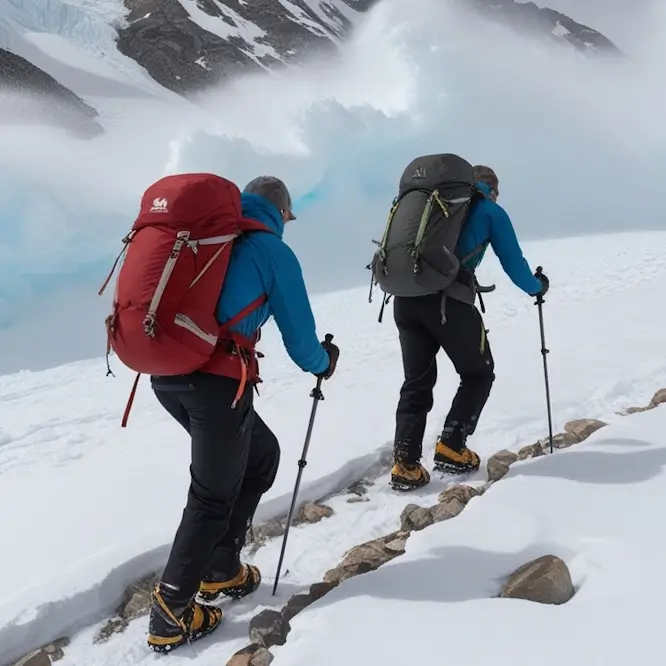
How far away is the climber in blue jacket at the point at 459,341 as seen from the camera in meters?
3.27

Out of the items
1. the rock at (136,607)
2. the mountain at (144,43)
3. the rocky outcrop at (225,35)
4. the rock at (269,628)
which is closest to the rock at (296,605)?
the rock at (269,628)

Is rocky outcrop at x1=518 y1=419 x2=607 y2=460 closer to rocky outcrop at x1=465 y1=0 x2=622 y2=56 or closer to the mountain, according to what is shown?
the mountain

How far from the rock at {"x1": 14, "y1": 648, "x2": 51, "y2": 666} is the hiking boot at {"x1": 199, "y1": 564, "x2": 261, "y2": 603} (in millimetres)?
604

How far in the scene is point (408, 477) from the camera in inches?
141

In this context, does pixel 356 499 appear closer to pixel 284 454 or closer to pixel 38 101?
pixel 284 454

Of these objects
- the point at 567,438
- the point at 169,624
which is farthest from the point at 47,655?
the point at 567,438

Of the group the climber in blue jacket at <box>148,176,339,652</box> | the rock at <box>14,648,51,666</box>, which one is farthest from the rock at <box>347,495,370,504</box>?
the rock at <box>14,648,51,666</box>

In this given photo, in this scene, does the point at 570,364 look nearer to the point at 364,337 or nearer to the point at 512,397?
the point at 512,397

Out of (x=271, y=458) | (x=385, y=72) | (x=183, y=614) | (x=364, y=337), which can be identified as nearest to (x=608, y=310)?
(x=364, y=337)

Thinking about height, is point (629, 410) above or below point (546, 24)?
below

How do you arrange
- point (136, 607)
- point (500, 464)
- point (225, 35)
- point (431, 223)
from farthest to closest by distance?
point (225, 35) → point (500, 464) → point (431, 223) → point (136, 607)

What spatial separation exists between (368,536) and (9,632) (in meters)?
1.62

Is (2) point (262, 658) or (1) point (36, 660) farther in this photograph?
(1) point (36, 660)

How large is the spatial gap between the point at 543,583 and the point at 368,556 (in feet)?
2.88
